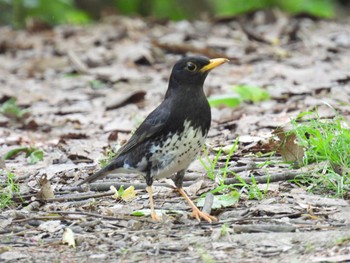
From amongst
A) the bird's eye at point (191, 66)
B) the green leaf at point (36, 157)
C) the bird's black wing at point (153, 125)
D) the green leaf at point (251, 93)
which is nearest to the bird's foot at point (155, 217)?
the bird's black wing at point (153, 125)

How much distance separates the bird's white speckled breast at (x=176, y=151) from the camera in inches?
188

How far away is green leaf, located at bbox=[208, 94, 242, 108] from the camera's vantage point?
25.9 feet

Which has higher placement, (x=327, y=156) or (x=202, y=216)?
(x=327, y=156)

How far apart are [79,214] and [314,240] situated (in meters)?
1.50

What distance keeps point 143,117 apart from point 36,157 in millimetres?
1692

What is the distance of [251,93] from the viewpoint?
8227mm

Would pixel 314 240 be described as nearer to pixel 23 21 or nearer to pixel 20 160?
pixel 20 160

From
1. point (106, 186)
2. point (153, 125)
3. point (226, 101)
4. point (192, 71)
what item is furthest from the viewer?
point (226, 101)

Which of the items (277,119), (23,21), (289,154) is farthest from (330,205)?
(23,21)

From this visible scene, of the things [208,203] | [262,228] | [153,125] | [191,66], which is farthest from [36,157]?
[262,228]

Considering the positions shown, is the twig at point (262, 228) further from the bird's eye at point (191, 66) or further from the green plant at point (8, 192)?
the green plant at point (8, 192)

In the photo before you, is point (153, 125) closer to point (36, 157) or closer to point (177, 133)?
point (177, 133)

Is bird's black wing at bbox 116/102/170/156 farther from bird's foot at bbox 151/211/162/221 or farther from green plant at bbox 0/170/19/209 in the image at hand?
green plant at bbox 0/170/19/209

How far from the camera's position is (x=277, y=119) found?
701 centimetres
